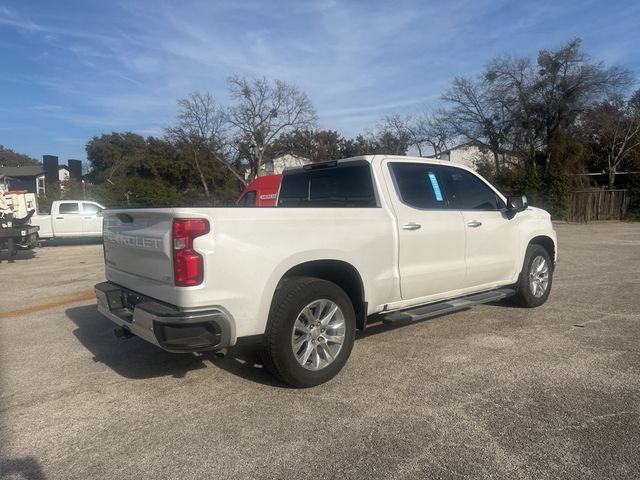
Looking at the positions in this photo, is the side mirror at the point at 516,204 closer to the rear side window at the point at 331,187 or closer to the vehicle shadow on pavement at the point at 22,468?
the rear side window at the point at 331,187

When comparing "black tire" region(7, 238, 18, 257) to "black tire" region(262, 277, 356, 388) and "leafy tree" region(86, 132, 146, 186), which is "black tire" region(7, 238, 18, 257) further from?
"leafy tree" region(86, 132, 146, 186)

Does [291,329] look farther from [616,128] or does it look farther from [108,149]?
[108,149]

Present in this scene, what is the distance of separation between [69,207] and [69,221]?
1.94 feet

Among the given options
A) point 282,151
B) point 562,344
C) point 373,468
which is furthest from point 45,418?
point 282,151

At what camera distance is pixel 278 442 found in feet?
10.5

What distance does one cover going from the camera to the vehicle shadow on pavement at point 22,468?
288 centimetres

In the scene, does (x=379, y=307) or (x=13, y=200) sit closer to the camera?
(x=379, y=307)

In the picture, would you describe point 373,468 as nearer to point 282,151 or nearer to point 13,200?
point 13,200

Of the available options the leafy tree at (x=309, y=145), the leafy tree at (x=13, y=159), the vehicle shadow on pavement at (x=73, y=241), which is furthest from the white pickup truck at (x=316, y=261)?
the leafy tree at (x=13, y=159)

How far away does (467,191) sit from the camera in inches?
225

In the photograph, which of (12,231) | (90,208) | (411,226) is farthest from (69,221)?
(411,226)

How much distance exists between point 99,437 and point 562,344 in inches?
171

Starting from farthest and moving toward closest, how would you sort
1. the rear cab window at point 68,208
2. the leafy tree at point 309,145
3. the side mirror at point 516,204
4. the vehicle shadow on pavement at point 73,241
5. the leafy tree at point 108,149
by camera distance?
the leafy tree at point 108,149 → the leafy tree at point 309,145 → the vehicle shadow on pavement at point 73,241 → the rear cab window at point 68,208 → the side mirror at point 516,204

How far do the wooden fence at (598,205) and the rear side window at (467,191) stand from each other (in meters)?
23.6
